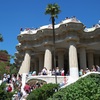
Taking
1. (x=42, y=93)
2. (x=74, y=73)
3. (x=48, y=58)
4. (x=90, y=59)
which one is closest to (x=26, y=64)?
(x=48, y=58)

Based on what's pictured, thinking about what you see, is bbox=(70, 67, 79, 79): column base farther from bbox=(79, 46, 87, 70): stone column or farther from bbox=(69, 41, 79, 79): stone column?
bbox=(79, 46, 87, 70): stone column

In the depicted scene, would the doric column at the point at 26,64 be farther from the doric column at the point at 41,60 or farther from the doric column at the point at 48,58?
the doric column at the point at 41,60

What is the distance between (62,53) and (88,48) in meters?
4.90

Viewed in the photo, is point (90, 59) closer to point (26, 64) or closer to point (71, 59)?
point (71, 59)

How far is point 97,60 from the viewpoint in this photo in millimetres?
49156

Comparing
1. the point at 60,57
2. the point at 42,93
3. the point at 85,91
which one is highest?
the point at 60,57

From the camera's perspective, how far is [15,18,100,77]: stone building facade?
126 feet

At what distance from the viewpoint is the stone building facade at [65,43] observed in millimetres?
38434

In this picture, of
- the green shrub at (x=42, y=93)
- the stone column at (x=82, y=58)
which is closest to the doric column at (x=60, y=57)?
the stone column at (x=82, y=58)

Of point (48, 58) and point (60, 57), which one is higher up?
point (60, 57)

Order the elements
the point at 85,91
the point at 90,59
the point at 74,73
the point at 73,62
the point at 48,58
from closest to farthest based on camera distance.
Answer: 1. the point at 85,91
2. the point at 74,73
3. the point at 73,62
4. the point at 48,58
5. the point at 90,59

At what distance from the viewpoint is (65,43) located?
135 ft

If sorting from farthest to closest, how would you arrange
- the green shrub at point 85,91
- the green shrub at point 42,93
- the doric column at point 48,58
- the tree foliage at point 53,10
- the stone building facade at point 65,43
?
1. the doric column at point 48,58
2. the stone building facade at point 65,43
3. the tree foliage at point 53,10
4. the green shrub at point 42,93
5. the green shrub at point 85,91

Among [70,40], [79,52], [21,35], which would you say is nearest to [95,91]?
[70,40]
